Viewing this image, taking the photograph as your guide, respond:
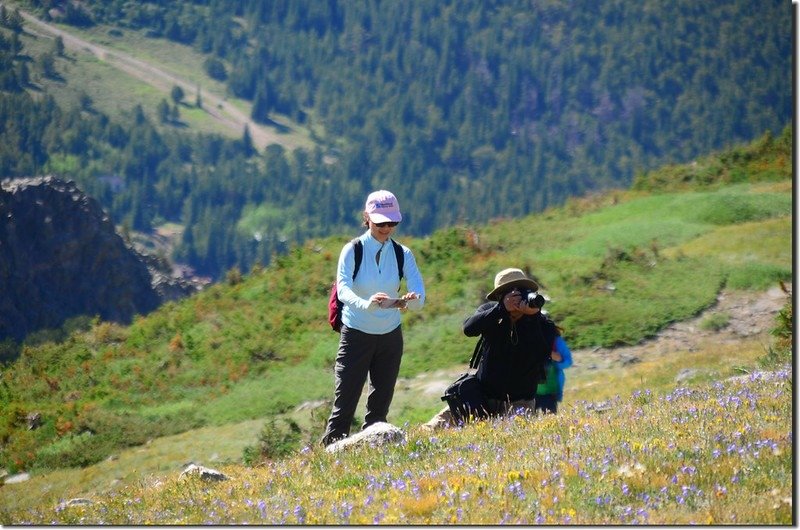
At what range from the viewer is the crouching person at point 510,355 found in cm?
1106

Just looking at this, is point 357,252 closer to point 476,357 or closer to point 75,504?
point 476,357

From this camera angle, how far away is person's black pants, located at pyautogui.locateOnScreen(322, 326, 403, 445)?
456 inches

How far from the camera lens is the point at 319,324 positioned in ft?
85.1

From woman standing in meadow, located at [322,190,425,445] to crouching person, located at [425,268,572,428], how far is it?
629mm

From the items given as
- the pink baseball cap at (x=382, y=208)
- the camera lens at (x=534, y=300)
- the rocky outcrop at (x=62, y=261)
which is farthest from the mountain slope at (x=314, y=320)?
the rocky outcrop at (x=62, y=261)

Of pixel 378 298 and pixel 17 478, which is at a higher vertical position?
pixel 378 298

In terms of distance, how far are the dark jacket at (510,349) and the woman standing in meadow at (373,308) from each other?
25.5 inches

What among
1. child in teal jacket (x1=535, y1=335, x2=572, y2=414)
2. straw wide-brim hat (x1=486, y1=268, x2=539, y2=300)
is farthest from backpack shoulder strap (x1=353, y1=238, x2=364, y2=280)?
child in teal jacket (x1=535, y1=335, x2=572, y2=414)

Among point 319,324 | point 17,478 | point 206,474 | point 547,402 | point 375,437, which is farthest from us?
point 319,324

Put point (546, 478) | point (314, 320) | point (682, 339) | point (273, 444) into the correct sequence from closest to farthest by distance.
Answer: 1. point (546, 478)
2. point (273, 444)
3. point (682, 339)
4. point (314, 320)

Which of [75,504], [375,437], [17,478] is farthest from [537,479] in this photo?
→ [17,478]

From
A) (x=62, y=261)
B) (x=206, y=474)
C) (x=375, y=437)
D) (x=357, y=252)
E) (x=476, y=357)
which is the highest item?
(x=357, y=252)

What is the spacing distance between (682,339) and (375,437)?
1282 cm

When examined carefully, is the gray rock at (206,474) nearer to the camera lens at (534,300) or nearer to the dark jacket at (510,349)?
the dark jacket at (510,349)
